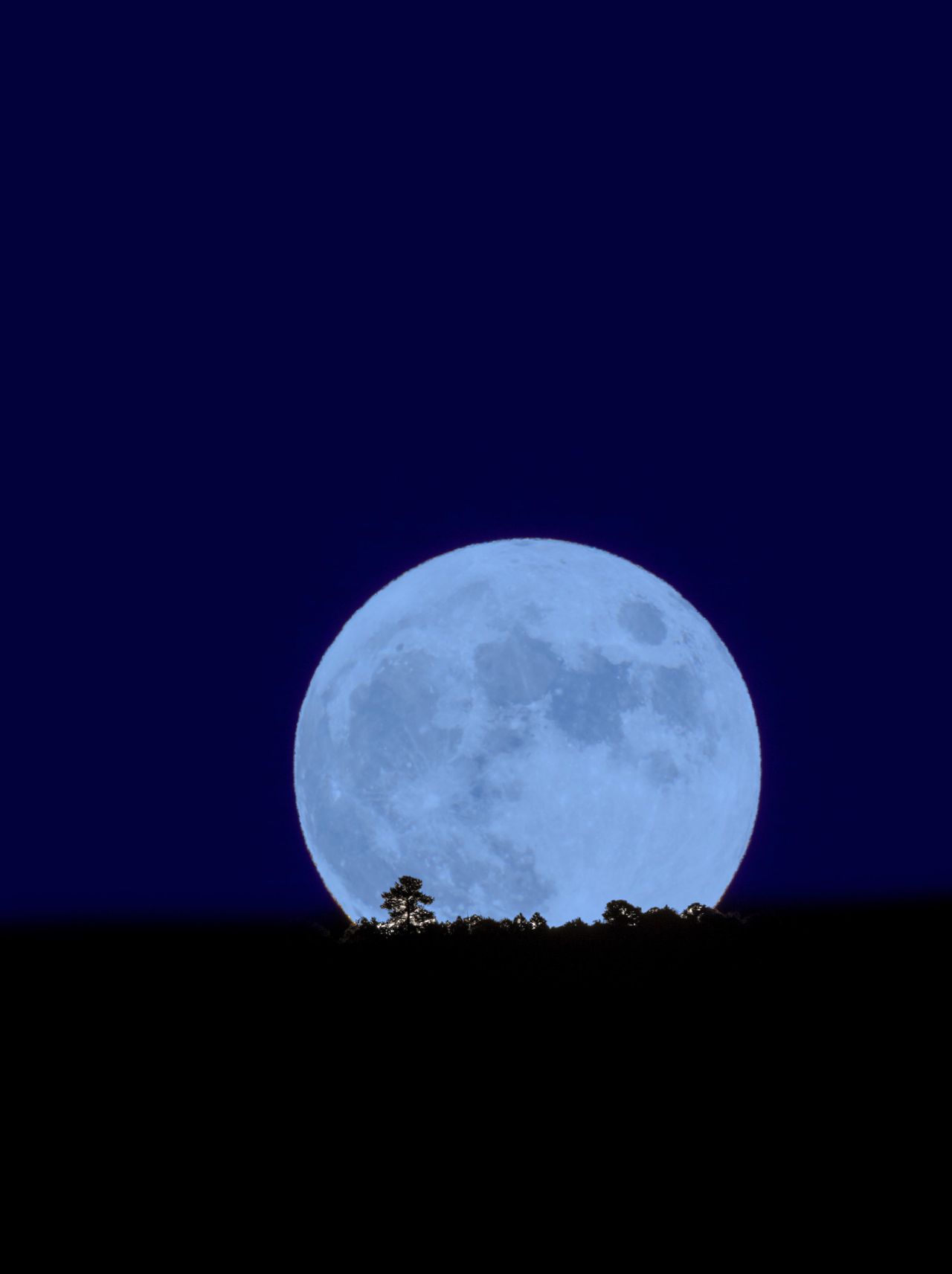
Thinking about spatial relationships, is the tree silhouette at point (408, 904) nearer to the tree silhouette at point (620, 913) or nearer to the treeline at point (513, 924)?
the treeline at point (513, 924)

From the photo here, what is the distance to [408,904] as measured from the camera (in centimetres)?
2209

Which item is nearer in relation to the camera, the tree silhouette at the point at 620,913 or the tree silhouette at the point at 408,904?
the tree silhouette at the point at 620,913

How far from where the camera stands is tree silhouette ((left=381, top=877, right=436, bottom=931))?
71.5 feet

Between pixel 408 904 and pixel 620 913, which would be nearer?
pixel 620 913

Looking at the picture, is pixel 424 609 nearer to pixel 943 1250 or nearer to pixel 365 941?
pixel 365 941

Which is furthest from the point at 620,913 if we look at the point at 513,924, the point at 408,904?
the point at 408,904

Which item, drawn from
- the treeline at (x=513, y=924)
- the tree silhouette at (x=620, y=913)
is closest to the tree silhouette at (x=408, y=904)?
the treeline at (x=513, y=924)

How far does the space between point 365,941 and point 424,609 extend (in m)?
7.79

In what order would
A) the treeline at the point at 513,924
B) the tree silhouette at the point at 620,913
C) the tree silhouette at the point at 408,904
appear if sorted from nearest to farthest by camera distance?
the treeline at the point at 513,924, the tree silhouette at the point at 620,913, the tree silhouette at the point at 408,904

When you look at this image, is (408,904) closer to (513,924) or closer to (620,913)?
(513,924)

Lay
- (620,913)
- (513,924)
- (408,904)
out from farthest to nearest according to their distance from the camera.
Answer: (408,904) < (620,913) < (513,924)

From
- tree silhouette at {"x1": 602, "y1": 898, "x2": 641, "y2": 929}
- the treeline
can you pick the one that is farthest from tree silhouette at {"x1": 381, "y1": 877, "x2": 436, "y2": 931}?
tree silhouette at {"x1": 602, "y1": 898, "x2": 641, "y2": 929}

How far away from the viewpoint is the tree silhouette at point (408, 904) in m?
21.8

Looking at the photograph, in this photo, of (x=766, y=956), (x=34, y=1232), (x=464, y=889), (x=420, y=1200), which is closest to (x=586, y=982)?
(x=766, y=956)
